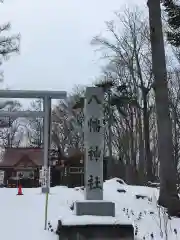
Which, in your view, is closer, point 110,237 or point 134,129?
point 110,237

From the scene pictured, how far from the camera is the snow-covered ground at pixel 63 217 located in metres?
Answer: 8.40

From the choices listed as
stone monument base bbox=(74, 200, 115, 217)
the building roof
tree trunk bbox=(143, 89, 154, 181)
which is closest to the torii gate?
stone monument base bbox=(74, 200, 115, 217)

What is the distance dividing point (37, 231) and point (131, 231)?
6.88 ft

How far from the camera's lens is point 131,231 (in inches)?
310

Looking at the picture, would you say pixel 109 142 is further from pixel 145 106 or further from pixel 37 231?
pixel 37 231

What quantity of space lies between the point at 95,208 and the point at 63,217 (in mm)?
781

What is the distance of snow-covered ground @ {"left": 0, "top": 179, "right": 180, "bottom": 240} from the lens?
8.40 m

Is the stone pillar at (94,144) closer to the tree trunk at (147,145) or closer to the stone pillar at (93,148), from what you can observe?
the stone pillar at (93,148)

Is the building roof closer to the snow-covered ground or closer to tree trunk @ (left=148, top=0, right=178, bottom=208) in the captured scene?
the snow-covered ground

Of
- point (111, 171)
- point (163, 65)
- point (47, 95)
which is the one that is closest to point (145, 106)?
point (111, 171)

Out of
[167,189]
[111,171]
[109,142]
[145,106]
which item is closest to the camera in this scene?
[167,189]

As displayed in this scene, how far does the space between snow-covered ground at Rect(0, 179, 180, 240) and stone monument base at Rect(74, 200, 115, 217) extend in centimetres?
21

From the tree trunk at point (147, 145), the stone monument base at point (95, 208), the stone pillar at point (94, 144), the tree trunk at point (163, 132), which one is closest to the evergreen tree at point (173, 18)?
the tree trunk at point (163, 132)

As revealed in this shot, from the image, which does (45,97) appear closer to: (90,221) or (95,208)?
(95,208)
